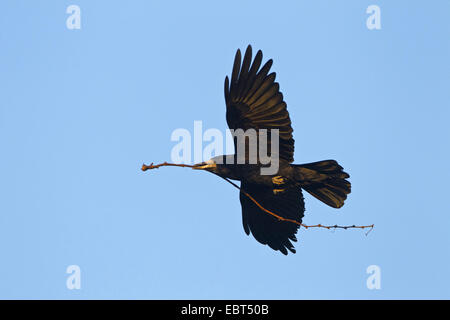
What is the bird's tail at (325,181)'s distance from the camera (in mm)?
12445

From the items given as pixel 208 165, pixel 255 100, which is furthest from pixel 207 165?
pixel 255 100

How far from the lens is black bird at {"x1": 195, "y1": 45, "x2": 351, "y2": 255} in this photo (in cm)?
1191

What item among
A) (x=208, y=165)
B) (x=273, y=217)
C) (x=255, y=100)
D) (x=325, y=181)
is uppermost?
(x=255, y=100)

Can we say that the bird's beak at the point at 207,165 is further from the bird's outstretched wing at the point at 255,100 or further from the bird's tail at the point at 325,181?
the bird's tail at the point at 325,181

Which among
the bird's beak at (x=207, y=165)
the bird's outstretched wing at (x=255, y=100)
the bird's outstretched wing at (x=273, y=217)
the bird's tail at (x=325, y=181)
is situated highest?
the bird's outstretched wing at (x=255, y=100)

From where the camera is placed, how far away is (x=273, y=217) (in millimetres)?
13438

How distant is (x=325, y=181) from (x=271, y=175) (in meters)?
0.85

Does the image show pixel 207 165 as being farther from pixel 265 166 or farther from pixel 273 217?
pixel 273 217

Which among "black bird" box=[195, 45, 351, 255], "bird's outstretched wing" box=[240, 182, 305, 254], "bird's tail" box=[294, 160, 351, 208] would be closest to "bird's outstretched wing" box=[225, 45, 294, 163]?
"black bird" box=[195, 45, 351, 255]

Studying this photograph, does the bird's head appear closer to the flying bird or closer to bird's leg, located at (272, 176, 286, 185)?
the flying bird

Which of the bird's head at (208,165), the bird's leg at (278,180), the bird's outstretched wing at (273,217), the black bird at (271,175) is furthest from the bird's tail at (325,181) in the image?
the bird's head at (208,165)
